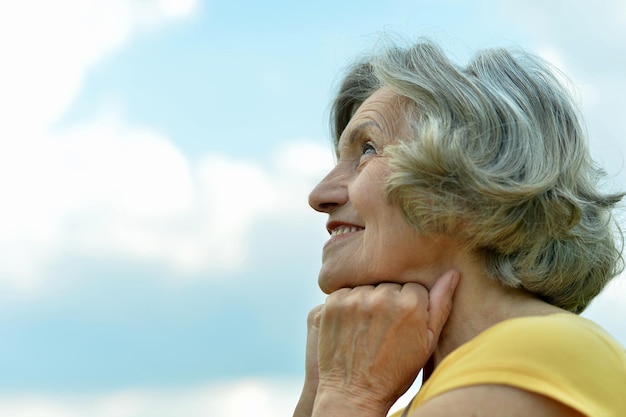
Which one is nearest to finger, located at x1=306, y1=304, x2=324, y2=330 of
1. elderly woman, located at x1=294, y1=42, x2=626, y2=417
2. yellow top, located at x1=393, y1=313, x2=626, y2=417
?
elderly woman, located at x1=294, y1=42, x2=626, y2=417

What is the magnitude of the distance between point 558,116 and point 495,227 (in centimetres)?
61

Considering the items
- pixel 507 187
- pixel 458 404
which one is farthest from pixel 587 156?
pixel 458 404

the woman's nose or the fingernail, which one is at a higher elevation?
the woman's nose

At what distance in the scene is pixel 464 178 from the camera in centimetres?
305

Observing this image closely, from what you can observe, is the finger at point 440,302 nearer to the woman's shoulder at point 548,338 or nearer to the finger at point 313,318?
the woman's shoulder at point 548,338

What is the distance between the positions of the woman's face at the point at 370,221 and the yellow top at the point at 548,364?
19.6 inches

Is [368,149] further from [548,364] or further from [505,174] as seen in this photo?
[548,364]

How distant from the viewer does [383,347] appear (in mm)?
3033

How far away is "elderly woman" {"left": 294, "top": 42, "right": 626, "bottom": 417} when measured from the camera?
9.96 feet

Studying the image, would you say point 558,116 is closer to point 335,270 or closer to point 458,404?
point 335,270

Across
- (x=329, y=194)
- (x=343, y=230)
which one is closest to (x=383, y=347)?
(x=343, y=230)

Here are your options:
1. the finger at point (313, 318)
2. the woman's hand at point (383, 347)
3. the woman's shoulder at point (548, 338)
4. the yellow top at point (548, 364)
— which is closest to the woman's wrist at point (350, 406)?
the woman's hand at point (383, 347)

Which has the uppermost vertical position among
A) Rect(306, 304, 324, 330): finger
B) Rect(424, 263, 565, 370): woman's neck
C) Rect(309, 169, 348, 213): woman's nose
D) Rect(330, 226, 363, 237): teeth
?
Rect(309, 169, 348, 213): woman's nose

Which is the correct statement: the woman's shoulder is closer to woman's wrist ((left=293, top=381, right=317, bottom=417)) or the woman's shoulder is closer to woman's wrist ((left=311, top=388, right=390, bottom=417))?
woman's wrist ((left=311, top=388, right=390, bottom=417))
